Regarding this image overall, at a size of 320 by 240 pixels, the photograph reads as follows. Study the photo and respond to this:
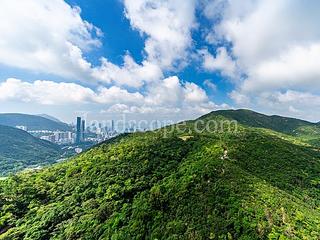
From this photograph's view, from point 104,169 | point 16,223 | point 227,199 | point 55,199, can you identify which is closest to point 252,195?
point 227,199

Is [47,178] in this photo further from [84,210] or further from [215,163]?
[215,163]

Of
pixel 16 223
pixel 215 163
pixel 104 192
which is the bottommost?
pixel 16 223

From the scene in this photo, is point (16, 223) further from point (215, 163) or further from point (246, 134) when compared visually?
point (246, 134)

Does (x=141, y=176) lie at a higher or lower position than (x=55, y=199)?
higher

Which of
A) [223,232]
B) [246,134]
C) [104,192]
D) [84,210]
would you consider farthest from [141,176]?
[246,134]

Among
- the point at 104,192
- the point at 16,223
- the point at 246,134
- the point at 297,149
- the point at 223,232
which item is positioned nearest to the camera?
the point at 223,232

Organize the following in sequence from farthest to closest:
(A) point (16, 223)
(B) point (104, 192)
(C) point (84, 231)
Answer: (B) point (104, 192) → (A) point (16, 223) → (C) point (84, 231)

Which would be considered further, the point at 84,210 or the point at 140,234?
the point at 84,210
